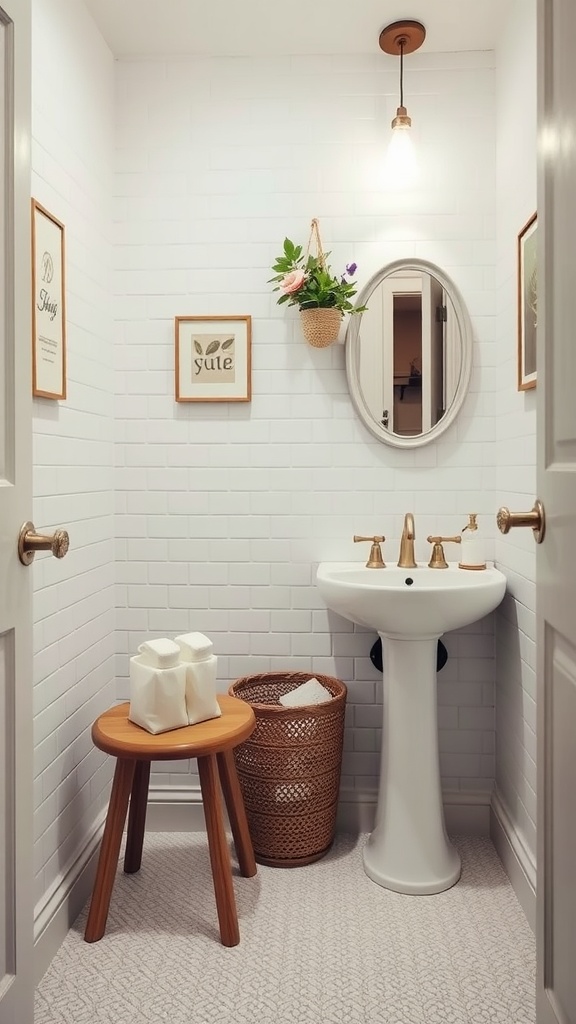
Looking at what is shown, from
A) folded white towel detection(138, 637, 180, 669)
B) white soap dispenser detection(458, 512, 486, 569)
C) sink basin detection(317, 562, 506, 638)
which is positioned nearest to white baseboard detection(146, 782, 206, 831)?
folded white towel detection(138, 637, 180, 669)

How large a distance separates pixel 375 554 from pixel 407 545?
0.11 meters

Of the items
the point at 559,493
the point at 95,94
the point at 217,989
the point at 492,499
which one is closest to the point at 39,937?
the point at 217,989

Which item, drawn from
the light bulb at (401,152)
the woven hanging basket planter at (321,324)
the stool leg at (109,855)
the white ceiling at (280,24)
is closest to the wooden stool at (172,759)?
the stool leg at (109,855)

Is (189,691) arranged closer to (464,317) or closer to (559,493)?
(559,493)

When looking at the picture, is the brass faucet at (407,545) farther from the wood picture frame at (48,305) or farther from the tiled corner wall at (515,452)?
the wood picture frame at (48,305)

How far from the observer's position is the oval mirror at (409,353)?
2.50 m

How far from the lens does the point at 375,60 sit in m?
2.49

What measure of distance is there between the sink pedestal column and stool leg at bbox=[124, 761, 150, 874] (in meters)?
0.69

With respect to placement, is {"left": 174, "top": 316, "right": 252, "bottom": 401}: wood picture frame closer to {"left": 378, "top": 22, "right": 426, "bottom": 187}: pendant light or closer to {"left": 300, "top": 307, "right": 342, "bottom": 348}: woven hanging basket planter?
{"left": 300, "top": 307, "right": 342, "bottom": 348}: woven hanging basket planter

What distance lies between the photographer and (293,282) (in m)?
2.37

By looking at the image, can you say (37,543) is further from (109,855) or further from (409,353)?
(409,353)

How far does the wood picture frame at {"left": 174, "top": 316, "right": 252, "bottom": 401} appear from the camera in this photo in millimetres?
2521

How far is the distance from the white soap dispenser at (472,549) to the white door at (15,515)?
1.57 metres

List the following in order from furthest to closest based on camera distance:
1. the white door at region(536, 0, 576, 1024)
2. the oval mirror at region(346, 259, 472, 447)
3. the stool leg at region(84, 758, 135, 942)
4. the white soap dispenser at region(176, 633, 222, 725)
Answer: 1. the oval mirror at region(346, 259, 472, 447)
2. the white soap dispenser at region(176, 633, 222, 725)
3. the stool leg at region(84, 758, 135, 942)
4. the white door at region(536, 0, 576, 1024)
